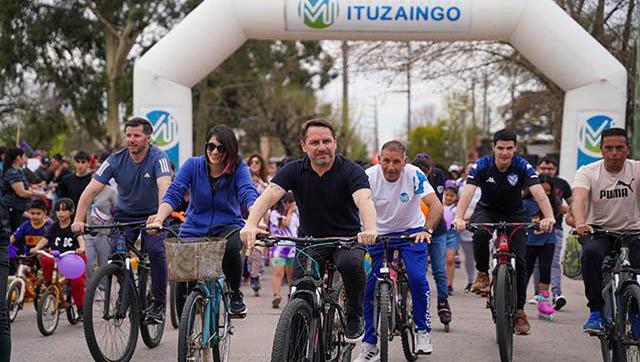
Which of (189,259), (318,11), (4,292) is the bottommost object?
(4,292)

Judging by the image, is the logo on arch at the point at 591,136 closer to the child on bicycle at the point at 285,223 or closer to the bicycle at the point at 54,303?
the child on bicycle at the point at 285,223

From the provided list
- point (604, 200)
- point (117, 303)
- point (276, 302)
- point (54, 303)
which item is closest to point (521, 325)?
point (604, 200)

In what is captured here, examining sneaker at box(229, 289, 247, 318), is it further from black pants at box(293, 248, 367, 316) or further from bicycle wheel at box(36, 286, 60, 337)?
bicycle wheel at box(36, 286, 60, 337)

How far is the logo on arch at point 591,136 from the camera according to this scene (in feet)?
49.9

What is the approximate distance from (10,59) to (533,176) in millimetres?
24756

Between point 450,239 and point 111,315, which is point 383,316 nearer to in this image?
point 111,315

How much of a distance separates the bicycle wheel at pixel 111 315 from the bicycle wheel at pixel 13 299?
266 centimetres

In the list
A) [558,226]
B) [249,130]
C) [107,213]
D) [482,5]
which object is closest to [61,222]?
[107,213]

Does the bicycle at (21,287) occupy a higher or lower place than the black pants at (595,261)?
lower

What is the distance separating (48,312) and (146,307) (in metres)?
2.24

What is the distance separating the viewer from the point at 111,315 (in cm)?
770

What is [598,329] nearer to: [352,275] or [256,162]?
[352,275]

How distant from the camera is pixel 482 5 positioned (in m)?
15.0

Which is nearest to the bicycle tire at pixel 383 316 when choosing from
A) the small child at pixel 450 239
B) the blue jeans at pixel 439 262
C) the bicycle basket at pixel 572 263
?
the bicycle basket at pixel 572 263
